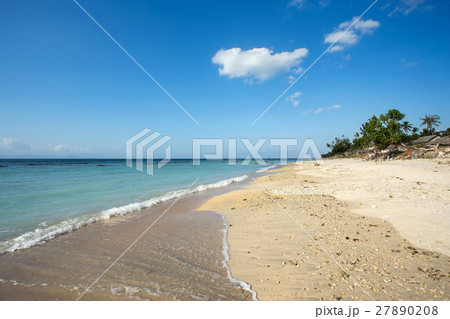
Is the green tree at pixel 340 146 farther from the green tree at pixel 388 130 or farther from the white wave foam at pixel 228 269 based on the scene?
the white wave foam at pixel 228 269

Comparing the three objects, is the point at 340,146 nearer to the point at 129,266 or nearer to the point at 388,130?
the point at 388,130

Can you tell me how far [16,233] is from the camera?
6.59 metres

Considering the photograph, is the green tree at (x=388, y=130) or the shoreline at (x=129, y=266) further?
the green tree at (x=388, y=130)

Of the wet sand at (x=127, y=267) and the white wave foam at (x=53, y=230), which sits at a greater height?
the wet sand at (x=127, y=267)

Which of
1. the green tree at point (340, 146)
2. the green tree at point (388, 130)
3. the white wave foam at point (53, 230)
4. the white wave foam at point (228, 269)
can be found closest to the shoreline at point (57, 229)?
the white wave foam at point (53, 230)

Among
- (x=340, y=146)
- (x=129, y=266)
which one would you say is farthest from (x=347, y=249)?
(x=340, y=146)

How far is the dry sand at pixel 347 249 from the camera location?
3.22 metres

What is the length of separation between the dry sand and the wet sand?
58cm

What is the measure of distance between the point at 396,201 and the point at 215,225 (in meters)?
7.48

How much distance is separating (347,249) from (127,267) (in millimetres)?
4990

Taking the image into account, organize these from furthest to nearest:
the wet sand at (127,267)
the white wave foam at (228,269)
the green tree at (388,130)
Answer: the green tree at (388,130), the wet sand at (127,267), the white wave foam at (228,269)

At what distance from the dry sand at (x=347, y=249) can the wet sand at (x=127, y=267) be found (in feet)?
1.91

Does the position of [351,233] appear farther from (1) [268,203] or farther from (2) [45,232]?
(2) [45,232]
